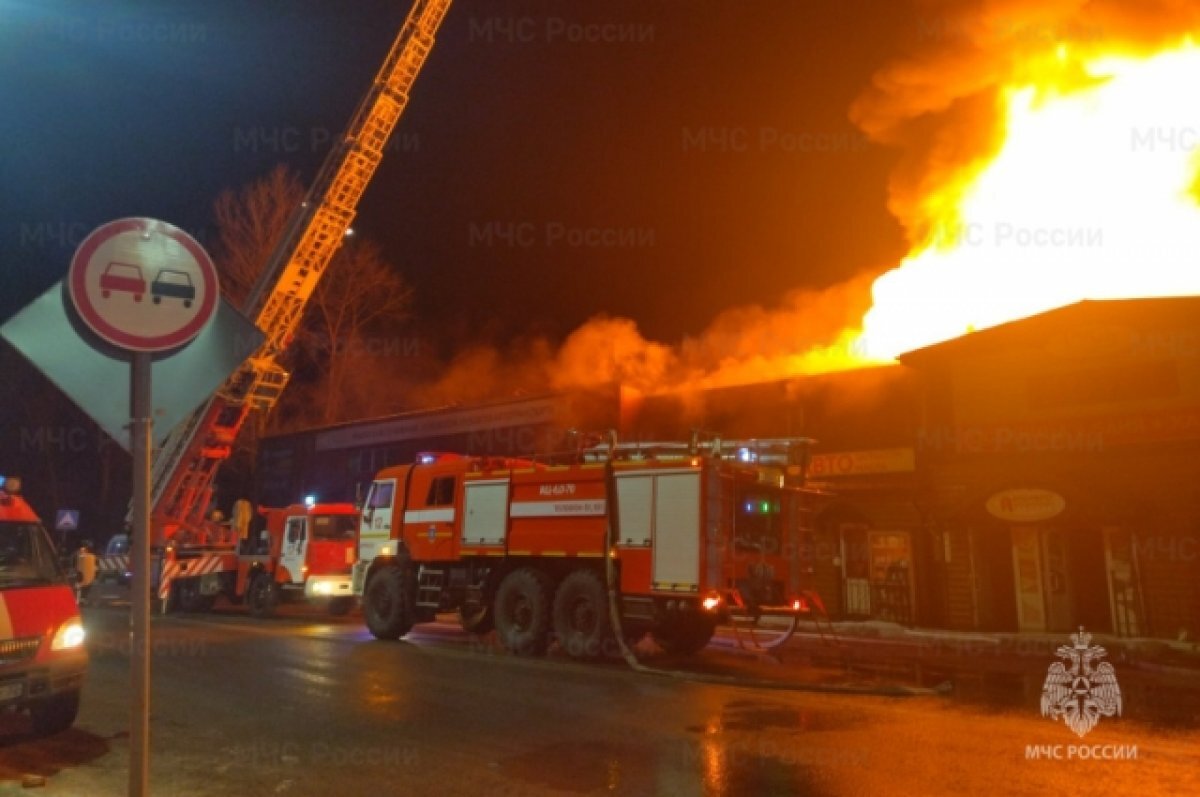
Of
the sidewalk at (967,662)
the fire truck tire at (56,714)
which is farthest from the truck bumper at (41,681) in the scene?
the sidewalk at (967,662)

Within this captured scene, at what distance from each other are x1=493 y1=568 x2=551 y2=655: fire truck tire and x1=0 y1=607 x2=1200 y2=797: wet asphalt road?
6.04ft

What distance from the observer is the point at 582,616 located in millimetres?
12352

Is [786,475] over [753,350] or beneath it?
beneath

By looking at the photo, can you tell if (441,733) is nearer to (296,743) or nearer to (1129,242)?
(296,743)

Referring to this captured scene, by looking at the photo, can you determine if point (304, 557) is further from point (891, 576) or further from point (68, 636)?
point (68, 636)

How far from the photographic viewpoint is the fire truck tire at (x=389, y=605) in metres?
14.4

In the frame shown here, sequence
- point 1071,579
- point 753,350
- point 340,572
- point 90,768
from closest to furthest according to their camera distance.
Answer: point 90,768 → point 1071,579 → point 340,572 → point 753,350

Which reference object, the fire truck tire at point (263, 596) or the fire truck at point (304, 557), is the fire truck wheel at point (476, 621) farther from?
the fire truck tire at point (263, 596)

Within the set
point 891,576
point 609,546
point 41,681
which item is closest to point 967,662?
point 891,576

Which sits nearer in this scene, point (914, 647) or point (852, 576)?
point (914, 647)

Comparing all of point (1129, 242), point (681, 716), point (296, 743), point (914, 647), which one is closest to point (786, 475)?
point (914, 647)

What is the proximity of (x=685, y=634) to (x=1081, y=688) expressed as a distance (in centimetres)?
510

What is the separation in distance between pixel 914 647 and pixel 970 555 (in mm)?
3192

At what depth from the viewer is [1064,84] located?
1772 cm
